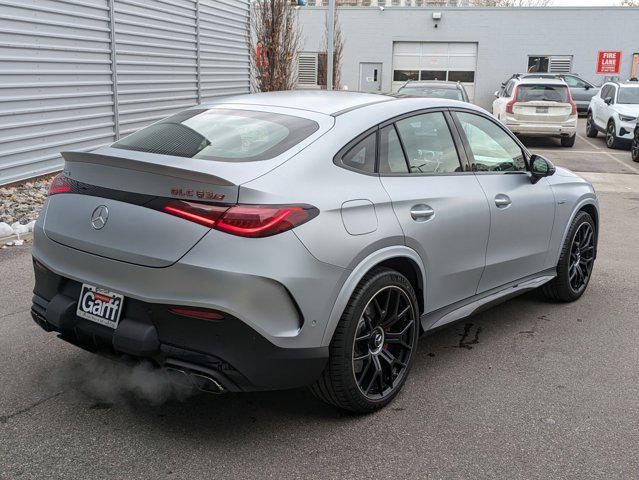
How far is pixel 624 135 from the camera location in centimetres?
1745

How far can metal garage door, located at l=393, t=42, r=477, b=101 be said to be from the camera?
34312 mm

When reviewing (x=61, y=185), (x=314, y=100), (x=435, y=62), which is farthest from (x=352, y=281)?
(x=435, y=62)

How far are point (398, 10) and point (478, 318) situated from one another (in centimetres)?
3171

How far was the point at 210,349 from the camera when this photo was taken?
2.96m

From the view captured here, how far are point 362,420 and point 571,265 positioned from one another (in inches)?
110

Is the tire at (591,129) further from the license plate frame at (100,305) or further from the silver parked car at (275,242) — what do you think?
the license plate frame at (100,305)

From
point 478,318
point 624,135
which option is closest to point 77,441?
point 478,318

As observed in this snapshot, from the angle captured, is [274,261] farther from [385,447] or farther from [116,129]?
[116,129]

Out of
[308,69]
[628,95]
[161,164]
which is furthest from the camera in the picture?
[308,69]

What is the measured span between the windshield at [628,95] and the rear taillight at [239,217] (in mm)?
17496

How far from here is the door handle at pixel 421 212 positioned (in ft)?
12.0

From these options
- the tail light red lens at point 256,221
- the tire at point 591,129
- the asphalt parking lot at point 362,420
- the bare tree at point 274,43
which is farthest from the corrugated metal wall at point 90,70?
the tire at point 591,129

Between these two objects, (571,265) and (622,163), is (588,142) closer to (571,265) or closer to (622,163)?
(622,163)

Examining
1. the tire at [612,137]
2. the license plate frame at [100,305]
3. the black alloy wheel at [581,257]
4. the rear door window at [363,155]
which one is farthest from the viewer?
the tire at [612,137]
